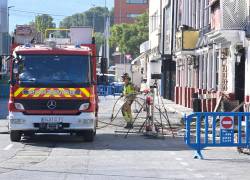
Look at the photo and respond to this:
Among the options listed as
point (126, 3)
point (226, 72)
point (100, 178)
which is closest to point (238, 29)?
point (226, 72)

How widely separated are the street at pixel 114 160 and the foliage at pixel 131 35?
7851 centimetres

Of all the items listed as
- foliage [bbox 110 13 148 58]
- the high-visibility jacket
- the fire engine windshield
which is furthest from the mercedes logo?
foliage [bbox 110 13 148 58]

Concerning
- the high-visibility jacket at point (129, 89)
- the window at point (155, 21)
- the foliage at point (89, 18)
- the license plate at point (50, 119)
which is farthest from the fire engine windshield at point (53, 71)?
the foliage at point (89, 18)

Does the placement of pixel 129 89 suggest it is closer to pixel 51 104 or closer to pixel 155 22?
pixel 51 104

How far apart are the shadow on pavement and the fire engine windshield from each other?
5.55 ft

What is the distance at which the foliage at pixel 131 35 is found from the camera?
329 ft

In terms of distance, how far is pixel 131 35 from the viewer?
102125 mm

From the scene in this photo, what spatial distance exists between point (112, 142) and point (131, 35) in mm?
81657

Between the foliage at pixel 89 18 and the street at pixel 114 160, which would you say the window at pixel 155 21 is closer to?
the street at pixel 114 160

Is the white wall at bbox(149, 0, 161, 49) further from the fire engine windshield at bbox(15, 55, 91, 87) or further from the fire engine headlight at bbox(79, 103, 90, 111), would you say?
the fire engine headlight at bbox(79, 103, 90, 111)

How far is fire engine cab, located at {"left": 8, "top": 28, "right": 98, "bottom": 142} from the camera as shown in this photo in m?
20.0

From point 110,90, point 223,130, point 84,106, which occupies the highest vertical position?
point 84,106

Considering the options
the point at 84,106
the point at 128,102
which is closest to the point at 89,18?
the point at 128,102

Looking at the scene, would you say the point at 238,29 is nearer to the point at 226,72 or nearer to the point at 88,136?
the point at 226,72
